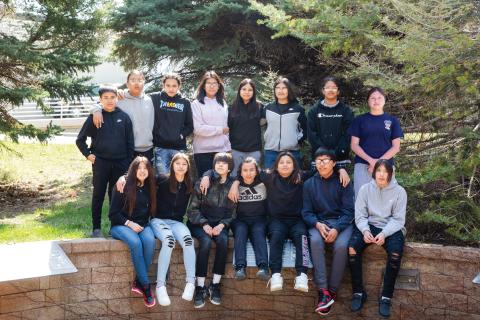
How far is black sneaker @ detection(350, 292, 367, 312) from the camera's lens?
5292 millimetres

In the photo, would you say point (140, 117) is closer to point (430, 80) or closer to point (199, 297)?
point (199, 297)

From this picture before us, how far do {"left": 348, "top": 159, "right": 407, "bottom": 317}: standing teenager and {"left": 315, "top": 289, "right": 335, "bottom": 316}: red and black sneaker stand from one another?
0.80 feet

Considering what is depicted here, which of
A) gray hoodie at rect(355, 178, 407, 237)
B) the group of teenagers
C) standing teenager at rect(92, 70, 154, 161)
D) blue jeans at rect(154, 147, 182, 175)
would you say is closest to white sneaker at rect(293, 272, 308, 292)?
the group of teenagers

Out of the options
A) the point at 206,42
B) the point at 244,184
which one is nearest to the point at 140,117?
the point at 244,184

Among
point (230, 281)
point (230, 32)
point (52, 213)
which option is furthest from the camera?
point (230, 32)

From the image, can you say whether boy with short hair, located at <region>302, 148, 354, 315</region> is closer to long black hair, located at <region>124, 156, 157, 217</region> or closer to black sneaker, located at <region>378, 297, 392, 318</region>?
black sneaker, located at <region>378, 297, 392, 318</region>

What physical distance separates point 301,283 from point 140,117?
2363 millimetres

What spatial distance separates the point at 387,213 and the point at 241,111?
1859mm

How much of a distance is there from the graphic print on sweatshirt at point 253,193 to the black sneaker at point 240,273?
0.70 m

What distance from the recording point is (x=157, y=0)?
8.39 meters

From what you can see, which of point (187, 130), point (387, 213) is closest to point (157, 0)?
point (187, 130)

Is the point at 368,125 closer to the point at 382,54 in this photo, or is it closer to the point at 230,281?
the point at 382,54

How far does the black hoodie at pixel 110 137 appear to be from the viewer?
5637 mm

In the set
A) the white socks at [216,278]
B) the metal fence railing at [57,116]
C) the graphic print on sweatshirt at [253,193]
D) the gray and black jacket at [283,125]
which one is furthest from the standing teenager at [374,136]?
the metal fence railing at [57,116]
